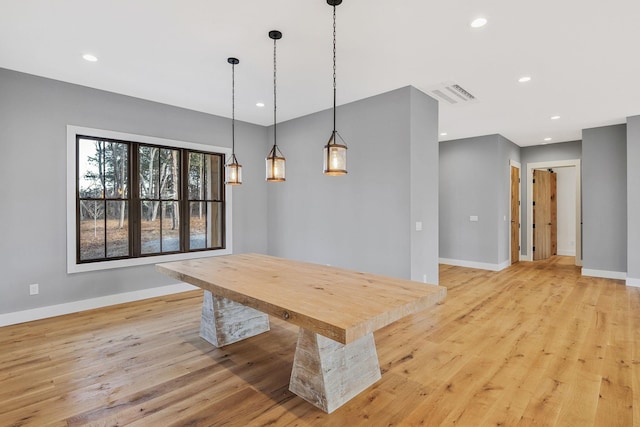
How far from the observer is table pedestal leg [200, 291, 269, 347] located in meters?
3.04

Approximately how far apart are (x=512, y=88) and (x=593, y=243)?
A: 12.6 ft

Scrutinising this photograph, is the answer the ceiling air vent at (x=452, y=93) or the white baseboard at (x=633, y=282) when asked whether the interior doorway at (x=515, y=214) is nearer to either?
the white baseboard at (x=633, y=282)

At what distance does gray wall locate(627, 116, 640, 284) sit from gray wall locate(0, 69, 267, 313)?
7.29m

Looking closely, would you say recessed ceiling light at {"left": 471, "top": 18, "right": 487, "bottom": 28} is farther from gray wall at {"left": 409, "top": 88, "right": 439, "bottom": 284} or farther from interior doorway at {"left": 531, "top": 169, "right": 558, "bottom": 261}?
interior doorway at {"left": 531, "top": 169, "right": 558, "bottom": 261}

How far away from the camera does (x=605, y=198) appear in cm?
582

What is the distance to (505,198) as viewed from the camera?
690 centimetres

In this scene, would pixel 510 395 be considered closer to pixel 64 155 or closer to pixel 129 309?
pixel 129 309

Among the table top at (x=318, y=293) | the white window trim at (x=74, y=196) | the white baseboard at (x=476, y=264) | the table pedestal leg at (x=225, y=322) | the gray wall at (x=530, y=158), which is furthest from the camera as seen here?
the gray wall at (x=530, y=158)

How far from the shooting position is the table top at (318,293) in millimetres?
1592

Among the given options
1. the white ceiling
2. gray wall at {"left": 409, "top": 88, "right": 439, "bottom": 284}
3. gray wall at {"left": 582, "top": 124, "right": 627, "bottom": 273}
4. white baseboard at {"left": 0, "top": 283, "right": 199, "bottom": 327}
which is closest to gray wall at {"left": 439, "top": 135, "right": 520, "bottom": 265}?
gray wall at {"left": 582, "top": 124, "right": 627, "bottom": 273}

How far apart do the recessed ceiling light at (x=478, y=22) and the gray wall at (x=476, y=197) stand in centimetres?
446

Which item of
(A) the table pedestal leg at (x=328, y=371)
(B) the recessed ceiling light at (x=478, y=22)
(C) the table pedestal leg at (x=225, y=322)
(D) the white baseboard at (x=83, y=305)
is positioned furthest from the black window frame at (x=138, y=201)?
(B) the recessed ceiling light at (x=478, y=22)

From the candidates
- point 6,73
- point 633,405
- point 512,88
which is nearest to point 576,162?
point 512,88

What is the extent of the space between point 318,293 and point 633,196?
19.3 feet
